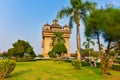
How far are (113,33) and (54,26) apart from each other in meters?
77.6

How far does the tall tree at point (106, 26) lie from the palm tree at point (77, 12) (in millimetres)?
13334

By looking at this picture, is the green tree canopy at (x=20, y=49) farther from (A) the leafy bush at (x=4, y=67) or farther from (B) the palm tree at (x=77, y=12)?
(A) the leafy bush at (x=4, y=67)

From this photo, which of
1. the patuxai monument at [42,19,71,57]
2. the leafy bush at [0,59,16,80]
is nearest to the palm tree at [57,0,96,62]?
the leafy bush at [0,59,16,80]

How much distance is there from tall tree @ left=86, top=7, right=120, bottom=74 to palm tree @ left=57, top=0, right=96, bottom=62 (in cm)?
1333

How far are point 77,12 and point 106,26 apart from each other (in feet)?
51.1

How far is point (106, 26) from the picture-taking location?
749 inches

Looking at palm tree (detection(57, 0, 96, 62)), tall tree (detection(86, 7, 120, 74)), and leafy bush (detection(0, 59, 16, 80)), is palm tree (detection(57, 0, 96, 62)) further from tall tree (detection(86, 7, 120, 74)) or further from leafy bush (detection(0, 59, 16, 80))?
leafy bush (detection(0, 59, 16, 80))

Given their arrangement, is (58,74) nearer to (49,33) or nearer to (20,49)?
(20,49)

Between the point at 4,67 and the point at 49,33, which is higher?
the point at 49,33

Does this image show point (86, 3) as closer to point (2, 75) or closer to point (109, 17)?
point (109, 17)

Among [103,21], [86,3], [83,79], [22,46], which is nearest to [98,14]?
[103,21]

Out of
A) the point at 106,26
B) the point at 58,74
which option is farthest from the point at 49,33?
the point at 58,74

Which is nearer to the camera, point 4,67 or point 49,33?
point 4,67

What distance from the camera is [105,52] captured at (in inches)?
795
